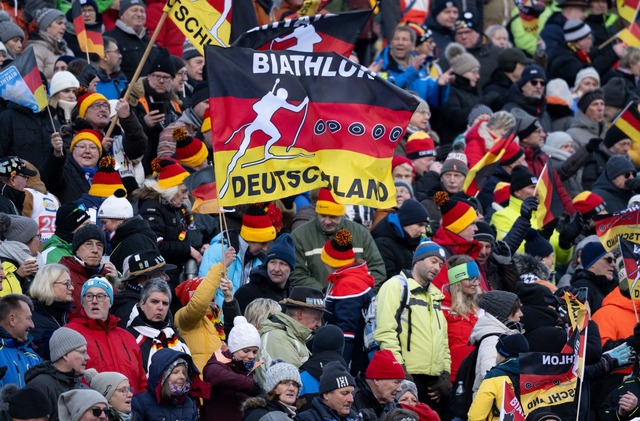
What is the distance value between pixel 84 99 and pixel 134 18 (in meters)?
3.60

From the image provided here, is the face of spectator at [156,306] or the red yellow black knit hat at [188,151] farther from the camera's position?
the red yellow black knit hat at [188,151]

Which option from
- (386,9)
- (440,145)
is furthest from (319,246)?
(386,9)

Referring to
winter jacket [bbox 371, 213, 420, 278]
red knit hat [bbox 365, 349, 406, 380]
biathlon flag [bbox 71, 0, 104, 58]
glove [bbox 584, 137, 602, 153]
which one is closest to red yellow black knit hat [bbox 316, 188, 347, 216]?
winter jacket [bbox 371, 213, 420, 278]

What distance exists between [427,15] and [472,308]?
31.5ft

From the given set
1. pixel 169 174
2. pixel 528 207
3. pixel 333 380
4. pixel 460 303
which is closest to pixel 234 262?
pixel 169 174

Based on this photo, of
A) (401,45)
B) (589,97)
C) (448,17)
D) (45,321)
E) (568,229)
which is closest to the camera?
(45,321)

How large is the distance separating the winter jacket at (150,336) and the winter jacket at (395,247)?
3483 millimetres

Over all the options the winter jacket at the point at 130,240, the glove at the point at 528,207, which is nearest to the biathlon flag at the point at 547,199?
the glove at the point at 528,207

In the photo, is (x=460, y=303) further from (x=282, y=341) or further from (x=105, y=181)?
(x=105, y=181)

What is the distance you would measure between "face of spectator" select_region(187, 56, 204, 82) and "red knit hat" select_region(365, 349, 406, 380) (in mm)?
6913

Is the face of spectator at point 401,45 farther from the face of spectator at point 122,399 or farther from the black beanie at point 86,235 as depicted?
the face of spectator at point 122,399

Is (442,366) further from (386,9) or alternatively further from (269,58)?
(386,9)

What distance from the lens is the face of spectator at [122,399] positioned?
11320 mm

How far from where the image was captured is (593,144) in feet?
64.0
